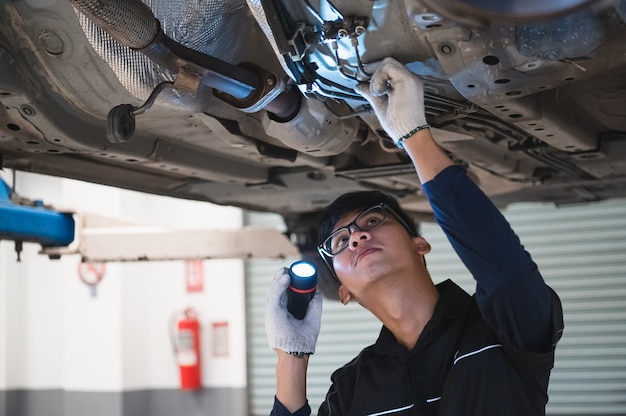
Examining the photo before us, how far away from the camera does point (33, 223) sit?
2.72 meters

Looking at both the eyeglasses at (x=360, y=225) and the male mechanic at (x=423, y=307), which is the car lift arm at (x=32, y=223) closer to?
the male mechanic at (x=423, y=307)

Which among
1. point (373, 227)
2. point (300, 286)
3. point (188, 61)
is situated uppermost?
point (188, 61)

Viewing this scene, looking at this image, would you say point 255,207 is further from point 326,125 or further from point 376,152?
point 326,125

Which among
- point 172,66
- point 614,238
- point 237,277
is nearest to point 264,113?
point 172,66

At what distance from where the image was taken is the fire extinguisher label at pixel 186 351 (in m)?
6.30

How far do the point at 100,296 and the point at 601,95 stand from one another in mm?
5292

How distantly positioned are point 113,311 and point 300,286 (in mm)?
4821

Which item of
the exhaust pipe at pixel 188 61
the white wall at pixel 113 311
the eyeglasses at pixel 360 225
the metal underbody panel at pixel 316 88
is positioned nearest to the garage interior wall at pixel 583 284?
the white wall at pixel 113 311

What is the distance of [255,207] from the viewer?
3613 millimetres

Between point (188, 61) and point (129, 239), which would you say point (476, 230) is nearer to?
point (188, 61)

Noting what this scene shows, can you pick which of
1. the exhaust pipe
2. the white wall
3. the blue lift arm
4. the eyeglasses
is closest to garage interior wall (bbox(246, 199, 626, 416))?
the white wall

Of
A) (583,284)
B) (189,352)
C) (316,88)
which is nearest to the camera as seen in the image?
(316,88)

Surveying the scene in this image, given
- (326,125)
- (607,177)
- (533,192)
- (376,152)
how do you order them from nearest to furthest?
(326,125) < (376,152) < (607,177) < (533,192)

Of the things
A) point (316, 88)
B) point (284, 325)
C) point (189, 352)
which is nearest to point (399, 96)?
point (316, 88)
